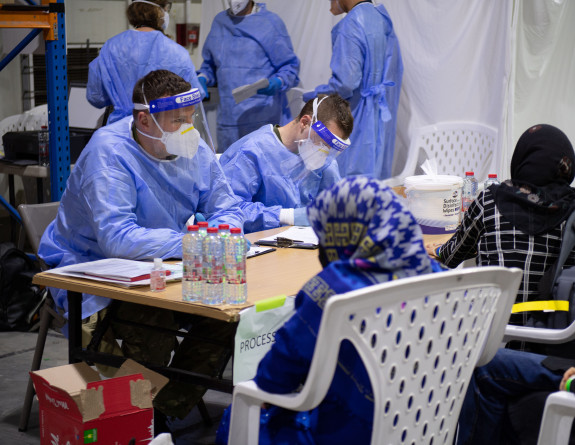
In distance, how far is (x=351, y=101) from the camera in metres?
5.19

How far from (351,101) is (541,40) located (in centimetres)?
124

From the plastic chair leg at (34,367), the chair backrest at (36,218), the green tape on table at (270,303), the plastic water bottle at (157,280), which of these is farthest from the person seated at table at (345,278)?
the chair backrest at (36,218)

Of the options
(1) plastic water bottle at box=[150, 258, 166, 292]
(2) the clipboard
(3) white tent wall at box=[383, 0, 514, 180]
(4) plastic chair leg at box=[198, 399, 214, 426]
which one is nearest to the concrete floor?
(4) plastic chair leg at box=[198, 399, 214, 426]

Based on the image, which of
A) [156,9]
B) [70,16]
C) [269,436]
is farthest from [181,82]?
[70,16]

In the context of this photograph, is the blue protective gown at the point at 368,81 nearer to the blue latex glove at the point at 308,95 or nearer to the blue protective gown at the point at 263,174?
the blue latex glove at the point at 308,95

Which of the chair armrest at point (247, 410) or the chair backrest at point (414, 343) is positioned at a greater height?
the chair backrest at point (414, 343)

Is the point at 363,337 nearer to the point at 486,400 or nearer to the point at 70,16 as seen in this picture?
the point at 486,400

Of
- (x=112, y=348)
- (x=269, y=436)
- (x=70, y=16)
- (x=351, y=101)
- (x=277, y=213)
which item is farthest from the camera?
(x=70, y=16)

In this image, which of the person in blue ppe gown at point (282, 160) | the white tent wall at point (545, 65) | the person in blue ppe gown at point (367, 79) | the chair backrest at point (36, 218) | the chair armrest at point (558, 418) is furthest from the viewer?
the person in blue ppe gown at point (367, 79)

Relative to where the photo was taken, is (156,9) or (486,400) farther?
(156,9)

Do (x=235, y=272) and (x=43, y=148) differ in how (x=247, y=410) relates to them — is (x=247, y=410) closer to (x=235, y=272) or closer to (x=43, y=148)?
(x=235, y=272)

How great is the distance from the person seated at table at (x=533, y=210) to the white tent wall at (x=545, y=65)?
98.3 inches

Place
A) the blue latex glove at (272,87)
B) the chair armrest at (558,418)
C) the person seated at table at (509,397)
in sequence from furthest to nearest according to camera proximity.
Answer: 1. the blue latex glove at (272,87)
2. the person seated at table at (509,397)
3. the chair armrest at (558,418)

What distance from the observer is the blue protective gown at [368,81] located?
493cm
